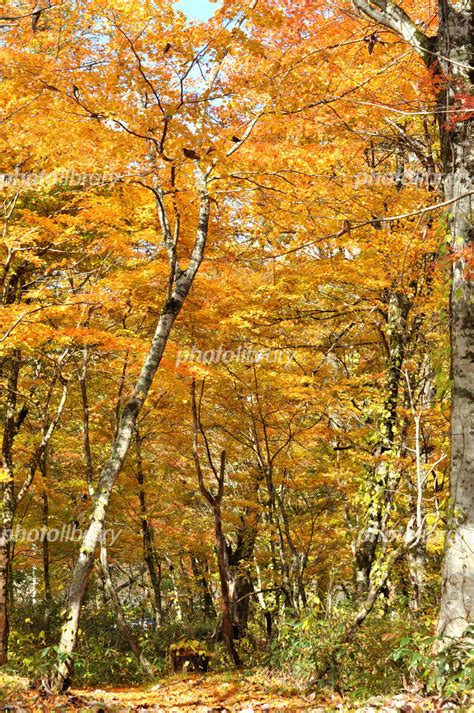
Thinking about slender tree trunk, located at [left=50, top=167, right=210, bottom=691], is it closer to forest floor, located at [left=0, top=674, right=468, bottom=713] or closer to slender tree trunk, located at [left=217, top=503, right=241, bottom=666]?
forest floor, located at [left=0, top=674, right=468, bottom=713]

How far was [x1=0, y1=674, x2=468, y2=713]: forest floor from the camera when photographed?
162 inches

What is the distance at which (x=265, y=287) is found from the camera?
910 cm

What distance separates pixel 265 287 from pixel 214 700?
18.5 ft

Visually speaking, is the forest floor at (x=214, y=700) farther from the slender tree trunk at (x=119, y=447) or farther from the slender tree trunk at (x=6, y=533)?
the slender tree trunk at (x=6, y=533)

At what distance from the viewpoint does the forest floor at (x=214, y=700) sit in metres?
4.12

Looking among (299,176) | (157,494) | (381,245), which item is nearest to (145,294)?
(299,176)

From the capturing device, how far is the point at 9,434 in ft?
34.3

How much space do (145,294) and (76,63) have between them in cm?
403

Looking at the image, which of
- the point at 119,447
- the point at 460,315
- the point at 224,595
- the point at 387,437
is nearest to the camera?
the point at 460,315

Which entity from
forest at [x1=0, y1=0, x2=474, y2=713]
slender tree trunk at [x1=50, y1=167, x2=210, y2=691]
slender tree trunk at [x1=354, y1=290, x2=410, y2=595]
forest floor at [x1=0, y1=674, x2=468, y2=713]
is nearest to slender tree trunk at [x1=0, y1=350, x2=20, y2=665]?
forest at [x1=0, y1=0, x2=474, y2=713]

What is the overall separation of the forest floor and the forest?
62 mm

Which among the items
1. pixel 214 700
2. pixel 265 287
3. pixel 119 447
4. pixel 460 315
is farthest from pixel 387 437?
pixel 460 315

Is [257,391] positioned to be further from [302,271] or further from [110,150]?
[110,150]

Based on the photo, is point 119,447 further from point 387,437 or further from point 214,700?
point 387,437
